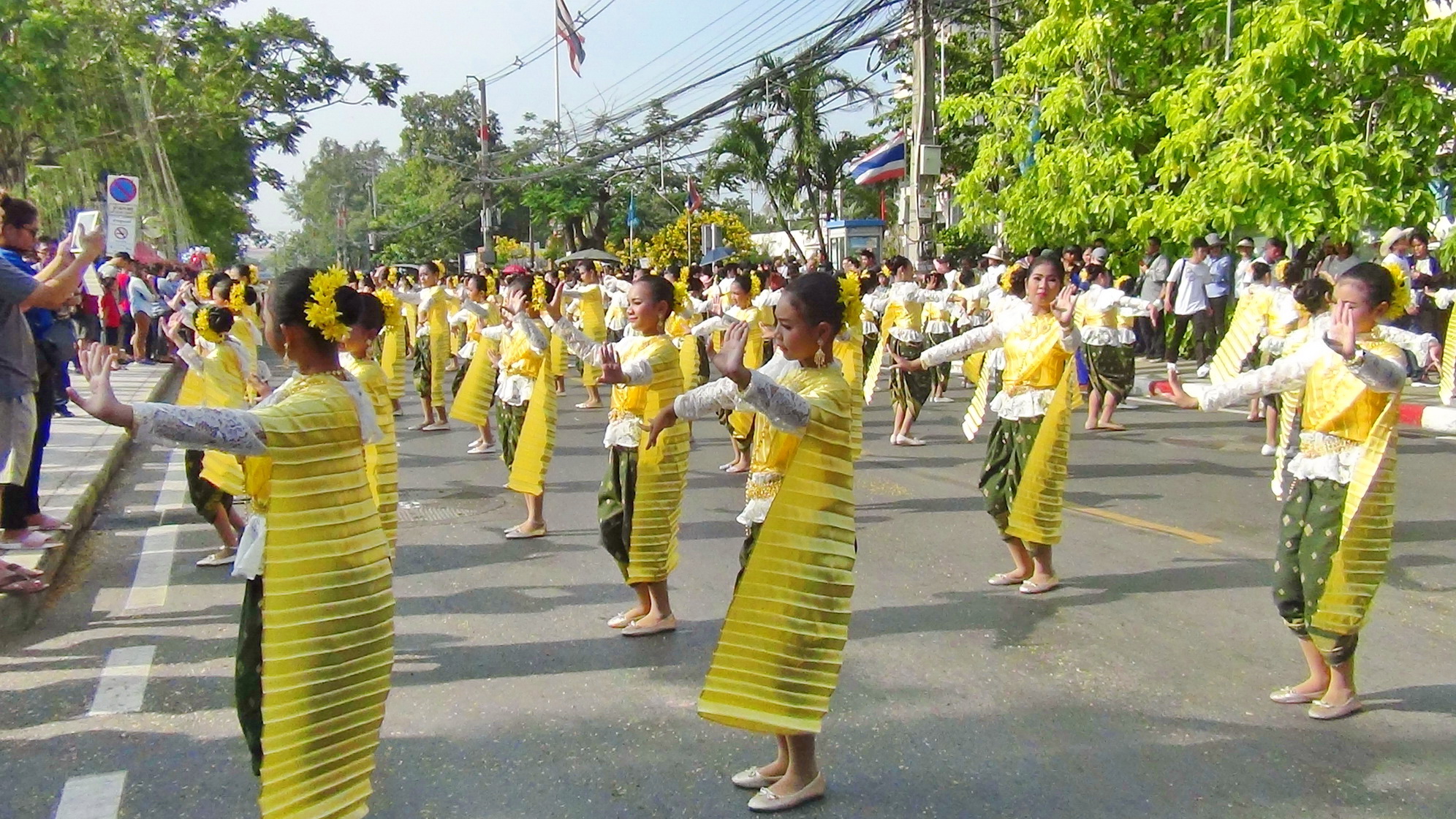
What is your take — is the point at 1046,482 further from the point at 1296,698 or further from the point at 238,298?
the point at 238,298

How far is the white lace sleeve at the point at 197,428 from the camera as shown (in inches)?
115

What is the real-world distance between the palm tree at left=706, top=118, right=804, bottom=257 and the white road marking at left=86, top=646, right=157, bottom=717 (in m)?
31.7

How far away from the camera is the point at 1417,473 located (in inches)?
373

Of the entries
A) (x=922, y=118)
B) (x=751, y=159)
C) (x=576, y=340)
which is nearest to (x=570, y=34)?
(x=751, y=159)

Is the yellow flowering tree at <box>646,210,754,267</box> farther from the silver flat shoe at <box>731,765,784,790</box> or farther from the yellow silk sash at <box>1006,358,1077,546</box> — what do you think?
the silver flat shoe at <box>731,765,784,790</box>

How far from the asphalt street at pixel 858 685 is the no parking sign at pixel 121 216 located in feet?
24.9

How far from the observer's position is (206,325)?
6.79 metres

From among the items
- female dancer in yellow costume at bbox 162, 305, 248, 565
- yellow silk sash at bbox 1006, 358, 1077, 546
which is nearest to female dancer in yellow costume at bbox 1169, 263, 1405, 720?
yellow silk sash at bbox 1006, 358, 1077, 546

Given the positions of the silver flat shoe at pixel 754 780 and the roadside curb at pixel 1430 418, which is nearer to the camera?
the silver flat shoe at pixel 754 780

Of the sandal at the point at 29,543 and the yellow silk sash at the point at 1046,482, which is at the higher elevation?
the yellow silk sash at the point at 1046,482

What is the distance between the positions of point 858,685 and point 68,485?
21.4 ft

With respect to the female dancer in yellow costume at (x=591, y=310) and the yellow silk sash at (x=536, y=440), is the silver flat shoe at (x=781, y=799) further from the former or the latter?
the female dancer in yellow costume at (x=591, y=310)

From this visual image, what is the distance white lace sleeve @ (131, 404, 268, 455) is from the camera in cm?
293

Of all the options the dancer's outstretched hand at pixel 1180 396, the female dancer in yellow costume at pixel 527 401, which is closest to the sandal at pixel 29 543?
the female dancer in yellow costume at pixel 527 401
